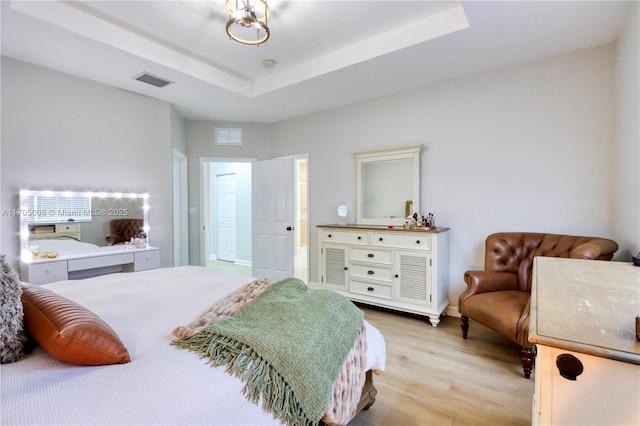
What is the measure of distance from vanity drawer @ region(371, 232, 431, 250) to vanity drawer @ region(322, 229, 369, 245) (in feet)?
0.38

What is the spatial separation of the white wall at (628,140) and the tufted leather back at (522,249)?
0.88 ft

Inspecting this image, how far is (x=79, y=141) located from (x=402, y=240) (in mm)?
3576

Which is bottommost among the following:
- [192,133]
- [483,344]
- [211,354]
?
[483,344]

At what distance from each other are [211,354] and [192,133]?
429 cm

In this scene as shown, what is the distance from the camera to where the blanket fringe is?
3.18 feet

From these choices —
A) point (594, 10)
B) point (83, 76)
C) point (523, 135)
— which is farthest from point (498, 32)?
point (83, 76)

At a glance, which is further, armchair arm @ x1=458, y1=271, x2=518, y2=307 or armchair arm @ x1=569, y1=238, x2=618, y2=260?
armchair arm @ x1=458, y1=271, x2=518, y2=307

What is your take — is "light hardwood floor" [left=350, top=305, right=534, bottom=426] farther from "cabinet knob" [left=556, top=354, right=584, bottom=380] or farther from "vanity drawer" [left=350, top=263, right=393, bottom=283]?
"cabinet knob" [left=556, top=354, right=584, bottom=380]

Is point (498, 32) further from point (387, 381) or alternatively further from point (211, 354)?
point (211, 354)

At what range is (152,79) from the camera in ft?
10.3

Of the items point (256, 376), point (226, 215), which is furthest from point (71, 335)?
point (226, 215)

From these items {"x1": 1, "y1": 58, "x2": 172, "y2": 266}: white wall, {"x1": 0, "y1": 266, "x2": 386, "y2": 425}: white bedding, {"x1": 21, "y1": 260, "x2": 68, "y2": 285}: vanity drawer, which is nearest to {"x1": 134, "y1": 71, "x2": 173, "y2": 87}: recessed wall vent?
{"x1": 1, "y1": 58, "x2": 172, "y2": 266}: white wall

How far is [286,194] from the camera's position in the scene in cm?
450

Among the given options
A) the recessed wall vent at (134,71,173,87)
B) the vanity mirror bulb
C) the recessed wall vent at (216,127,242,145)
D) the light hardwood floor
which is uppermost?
the recessed wall vent at (134,71,173,87)
